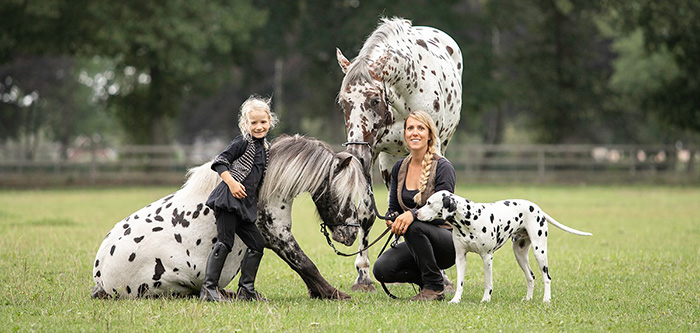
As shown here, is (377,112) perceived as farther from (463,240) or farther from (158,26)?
(158,26)

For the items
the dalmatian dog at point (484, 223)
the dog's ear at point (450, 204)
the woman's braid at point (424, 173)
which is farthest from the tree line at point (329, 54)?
the dog's ear at point (450, 204)

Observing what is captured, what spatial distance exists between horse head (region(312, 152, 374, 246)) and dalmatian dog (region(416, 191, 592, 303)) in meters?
0.59

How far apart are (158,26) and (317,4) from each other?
30.1 ft

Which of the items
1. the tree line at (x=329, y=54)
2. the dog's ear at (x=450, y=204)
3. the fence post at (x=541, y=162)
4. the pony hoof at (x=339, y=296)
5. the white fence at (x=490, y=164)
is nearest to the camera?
the dog's ear at (x=450, y=204)

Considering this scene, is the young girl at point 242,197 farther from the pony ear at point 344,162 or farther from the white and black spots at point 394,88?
the white and black spots at point 394,88

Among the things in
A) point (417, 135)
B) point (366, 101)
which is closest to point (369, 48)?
point (366, 101)

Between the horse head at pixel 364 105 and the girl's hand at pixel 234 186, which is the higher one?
the horse head at pixel 364 105

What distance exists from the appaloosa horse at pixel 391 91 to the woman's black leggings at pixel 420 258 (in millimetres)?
691

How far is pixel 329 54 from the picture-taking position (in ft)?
118

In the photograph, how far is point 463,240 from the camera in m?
6.55

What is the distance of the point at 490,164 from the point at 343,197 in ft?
98.2

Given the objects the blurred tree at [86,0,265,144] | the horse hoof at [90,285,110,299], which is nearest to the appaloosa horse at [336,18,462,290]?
the horse hoof at [90,285,110,299]

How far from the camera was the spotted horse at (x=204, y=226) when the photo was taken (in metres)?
6.62

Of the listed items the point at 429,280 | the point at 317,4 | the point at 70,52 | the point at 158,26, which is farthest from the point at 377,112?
the point at 317,4
